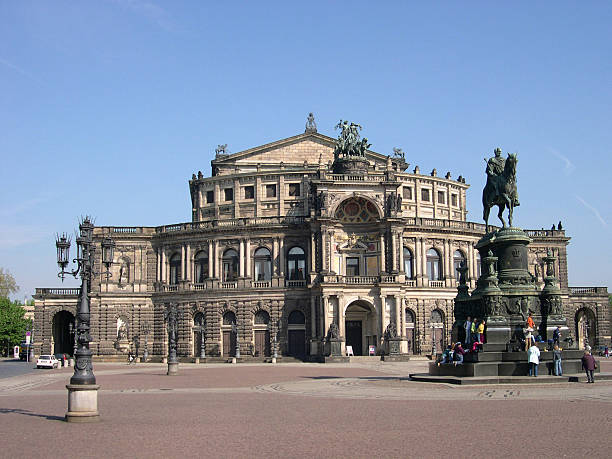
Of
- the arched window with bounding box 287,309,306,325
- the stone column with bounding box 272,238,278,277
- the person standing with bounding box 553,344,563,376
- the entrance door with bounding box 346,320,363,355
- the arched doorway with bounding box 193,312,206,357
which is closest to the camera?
the person standing with bounding box 553,344,563,376

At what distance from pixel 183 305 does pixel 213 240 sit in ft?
24.8

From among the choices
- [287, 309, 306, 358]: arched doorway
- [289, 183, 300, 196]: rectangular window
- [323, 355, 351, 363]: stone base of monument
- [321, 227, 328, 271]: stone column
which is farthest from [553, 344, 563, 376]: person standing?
[289, 183, 300, 196]: rectangular window

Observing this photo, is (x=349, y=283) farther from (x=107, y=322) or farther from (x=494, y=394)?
(x=494, y=394)

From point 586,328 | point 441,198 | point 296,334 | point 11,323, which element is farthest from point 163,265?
point 586,328

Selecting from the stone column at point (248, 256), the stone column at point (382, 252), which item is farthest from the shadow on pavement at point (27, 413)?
the stone column at point (248, 256)

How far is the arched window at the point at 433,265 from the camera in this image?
78312mm

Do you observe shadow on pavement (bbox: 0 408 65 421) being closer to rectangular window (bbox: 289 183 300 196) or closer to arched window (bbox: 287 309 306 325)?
arched window (bbox: 287 309 306 325)

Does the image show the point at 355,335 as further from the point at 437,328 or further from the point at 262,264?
the point at 262,264

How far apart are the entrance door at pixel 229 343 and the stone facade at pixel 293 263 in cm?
11

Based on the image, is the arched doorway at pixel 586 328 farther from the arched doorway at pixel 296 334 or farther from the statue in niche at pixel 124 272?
the statue in niche at pixel 124 272

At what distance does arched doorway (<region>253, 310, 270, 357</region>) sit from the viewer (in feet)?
247

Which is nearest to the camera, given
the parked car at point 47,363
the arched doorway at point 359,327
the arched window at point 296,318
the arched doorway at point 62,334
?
the parked car at point 47,363

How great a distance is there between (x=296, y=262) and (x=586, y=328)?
3810 cm

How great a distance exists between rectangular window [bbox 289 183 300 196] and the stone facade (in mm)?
159
